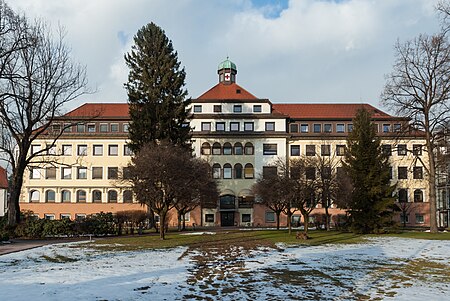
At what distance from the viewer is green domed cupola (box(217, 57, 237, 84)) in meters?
65.1

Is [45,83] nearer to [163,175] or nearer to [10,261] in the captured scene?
[163,175]

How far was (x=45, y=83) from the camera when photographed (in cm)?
3186

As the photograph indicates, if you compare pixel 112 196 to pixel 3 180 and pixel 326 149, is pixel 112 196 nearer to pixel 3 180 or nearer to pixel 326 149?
pixel 326 149

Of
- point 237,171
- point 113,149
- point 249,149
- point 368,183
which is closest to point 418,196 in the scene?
point 249,149

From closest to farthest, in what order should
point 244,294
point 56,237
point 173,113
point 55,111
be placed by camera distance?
point 244,294 → point 56,237 → point 55,111 → point 173,113

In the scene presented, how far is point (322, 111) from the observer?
212 feet

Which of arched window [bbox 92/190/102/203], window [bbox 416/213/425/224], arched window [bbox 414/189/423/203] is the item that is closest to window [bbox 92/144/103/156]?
arched window [bbox 92/190/102/203]

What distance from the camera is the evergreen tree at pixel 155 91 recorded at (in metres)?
43.1

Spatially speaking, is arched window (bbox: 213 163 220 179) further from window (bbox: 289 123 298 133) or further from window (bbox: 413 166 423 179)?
window (bbox: 413 166 423 179)

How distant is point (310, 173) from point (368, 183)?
19.8 ft

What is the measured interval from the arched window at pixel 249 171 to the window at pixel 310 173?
23584 millimetres

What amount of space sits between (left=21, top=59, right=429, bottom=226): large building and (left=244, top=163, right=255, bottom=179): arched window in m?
0.14

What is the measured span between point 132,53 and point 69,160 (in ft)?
76.1

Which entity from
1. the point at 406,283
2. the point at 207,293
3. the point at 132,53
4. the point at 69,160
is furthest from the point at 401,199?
the point at 207,293
